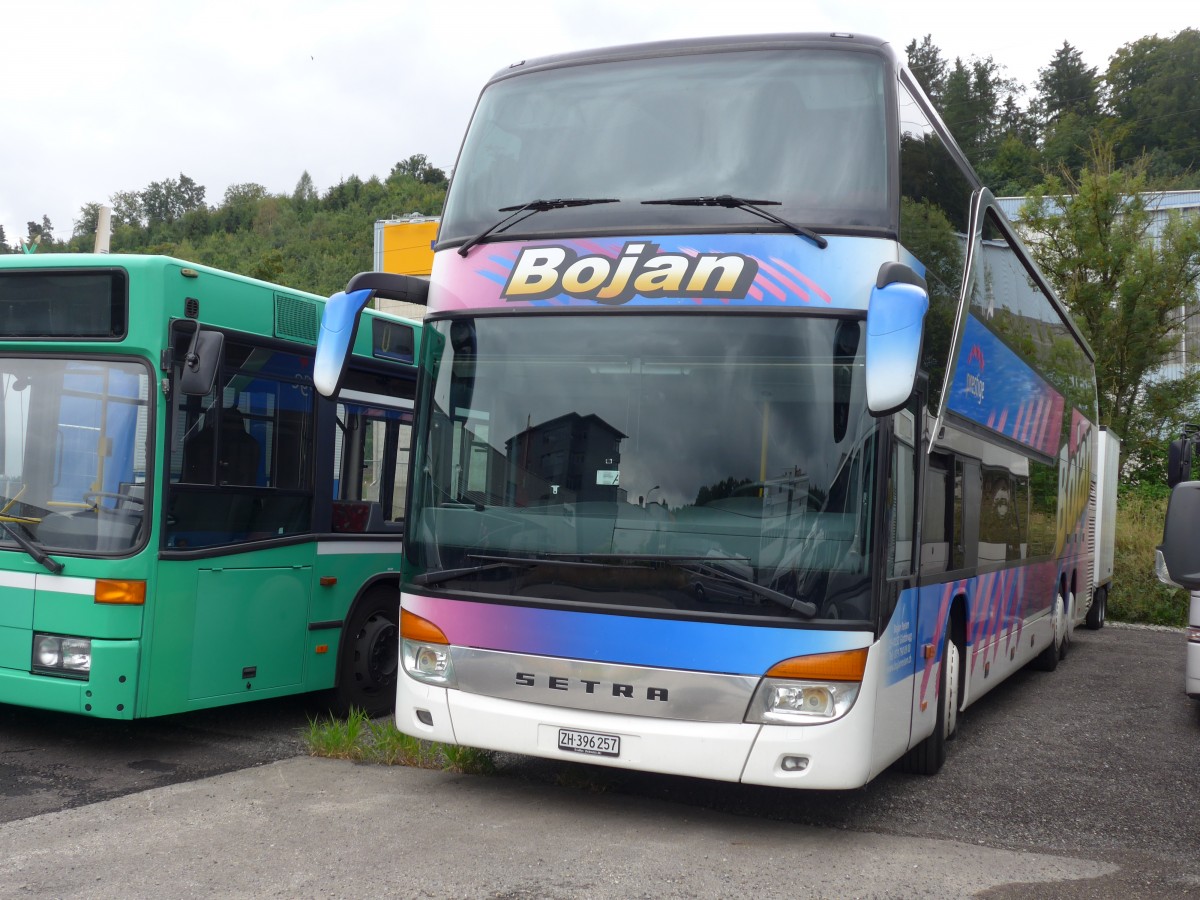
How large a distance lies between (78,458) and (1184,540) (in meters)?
5.85

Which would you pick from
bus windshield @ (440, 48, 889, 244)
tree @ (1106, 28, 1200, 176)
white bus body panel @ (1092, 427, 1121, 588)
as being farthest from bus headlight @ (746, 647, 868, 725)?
tree @ (1106, 28, 1200, 176)

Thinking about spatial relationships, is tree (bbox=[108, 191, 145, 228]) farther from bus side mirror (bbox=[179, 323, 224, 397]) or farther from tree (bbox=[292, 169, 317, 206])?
bus side mirror (bbox=[179, 323, 224, 397])

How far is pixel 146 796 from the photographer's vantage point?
656cm

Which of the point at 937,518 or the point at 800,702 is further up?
the point at 937,518

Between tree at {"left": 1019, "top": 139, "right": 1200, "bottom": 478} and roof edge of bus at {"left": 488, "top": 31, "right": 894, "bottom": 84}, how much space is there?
19.7m

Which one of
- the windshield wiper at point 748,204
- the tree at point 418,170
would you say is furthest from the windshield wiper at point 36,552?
the tree at point 418,170

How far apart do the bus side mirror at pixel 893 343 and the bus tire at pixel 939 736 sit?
9.65ft

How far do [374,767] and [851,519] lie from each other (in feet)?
11.1

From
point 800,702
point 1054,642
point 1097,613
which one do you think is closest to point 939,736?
point 800,702

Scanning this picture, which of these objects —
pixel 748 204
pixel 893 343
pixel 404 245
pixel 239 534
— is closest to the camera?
pixel 893 343

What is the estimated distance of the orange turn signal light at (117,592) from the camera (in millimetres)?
6957

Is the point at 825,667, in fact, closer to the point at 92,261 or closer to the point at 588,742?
the point at 588,742

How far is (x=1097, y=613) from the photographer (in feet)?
62.5

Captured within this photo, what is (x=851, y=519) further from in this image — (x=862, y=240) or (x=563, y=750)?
(x=563, y=750)
